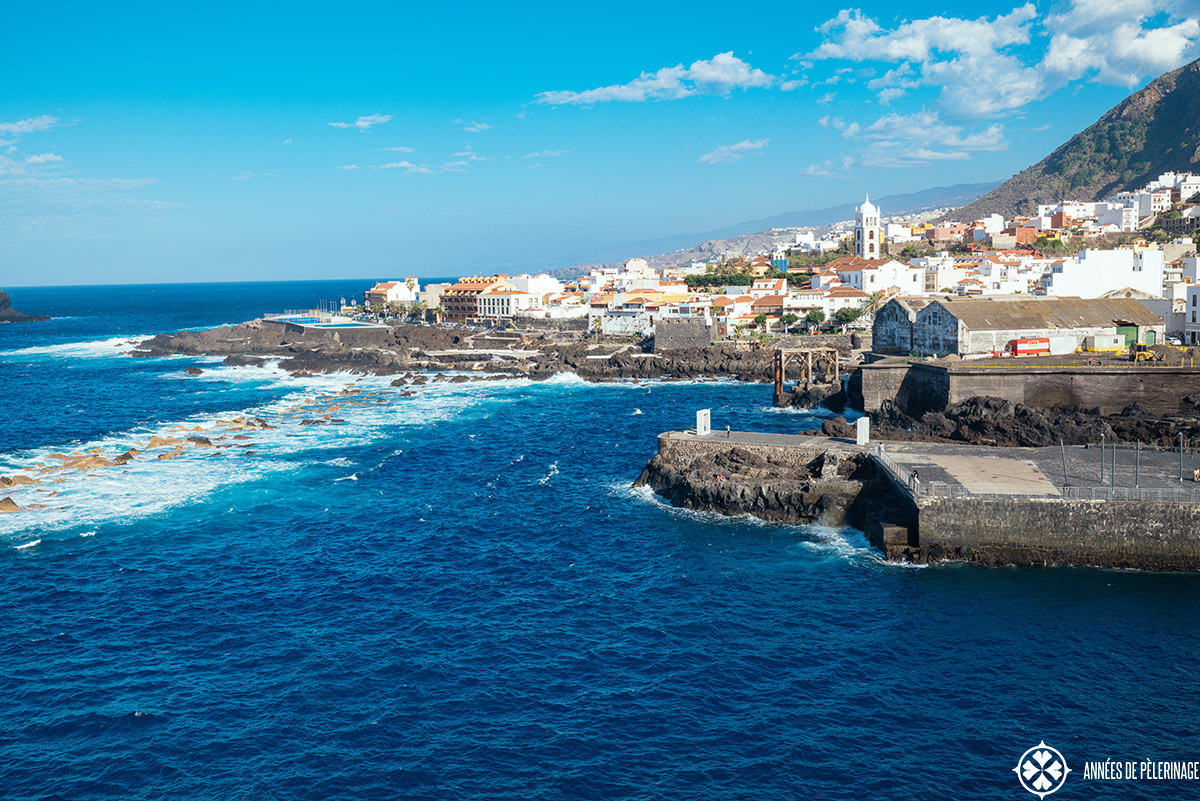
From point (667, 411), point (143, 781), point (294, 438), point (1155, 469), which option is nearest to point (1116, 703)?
point (1155, 469)

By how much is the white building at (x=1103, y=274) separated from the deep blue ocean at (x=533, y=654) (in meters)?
47.1

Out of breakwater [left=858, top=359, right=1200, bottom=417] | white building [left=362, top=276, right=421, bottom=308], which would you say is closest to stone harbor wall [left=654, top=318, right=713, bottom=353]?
breakwater [left=858, top=359, right=1200, bottom=417]

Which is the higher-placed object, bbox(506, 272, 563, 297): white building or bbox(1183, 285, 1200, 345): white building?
bbox(506, 272, 563, 297): white building

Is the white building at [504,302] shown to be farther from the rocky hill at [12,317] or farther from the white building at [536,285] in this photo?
the rocky hill at [12,317]

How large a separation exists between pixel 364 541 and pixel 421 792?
1649cm

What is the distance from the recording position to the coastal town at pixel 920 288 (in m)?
54.2

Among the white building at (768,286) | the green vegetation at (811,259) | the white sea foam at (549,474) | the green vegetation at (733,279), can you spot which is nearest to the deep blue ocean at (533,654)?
the white sea foam at (549,474)

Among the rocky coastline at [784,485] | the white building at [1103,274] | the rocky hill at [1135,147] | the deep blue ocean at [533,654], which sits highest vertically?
the rocky hill at [1135,147]

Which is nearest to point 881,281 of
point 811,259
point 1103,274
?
point 1103,274

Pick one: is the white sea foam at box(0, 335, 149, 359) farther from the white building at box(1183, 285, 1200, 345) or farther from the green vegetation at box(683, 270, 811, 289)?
the white building at box(1183, 285, 1200, 345)

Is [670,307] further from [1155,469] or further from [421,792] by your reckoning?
[421,792]

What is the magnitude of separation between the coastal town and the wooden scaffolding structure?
521cm

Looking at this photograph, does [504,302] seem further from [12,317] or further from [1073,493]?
[12,317]

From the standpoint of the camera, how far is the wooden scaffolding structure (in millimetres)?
61156
